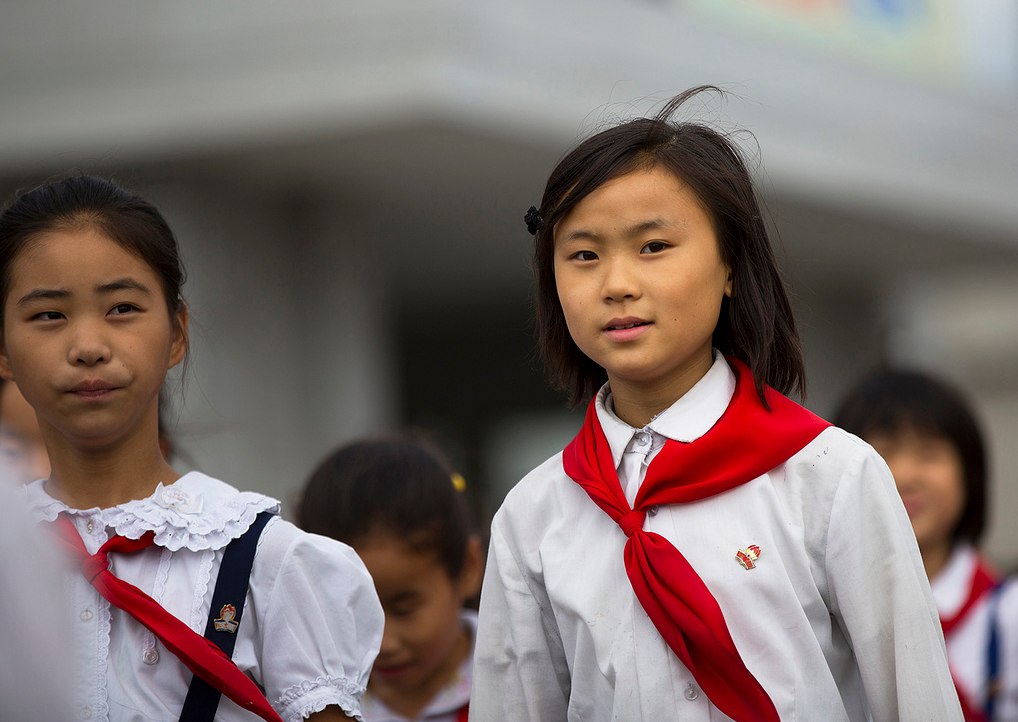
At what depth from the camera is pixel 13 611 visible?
1835mm

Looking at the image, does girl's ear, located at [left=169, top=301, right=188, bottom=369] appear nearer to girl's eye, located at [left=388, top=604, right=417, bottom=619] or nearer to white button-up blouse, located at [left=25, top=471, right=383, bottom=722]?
white button-up blouse, located at [left=25, top=471, right=383, bottom=722]

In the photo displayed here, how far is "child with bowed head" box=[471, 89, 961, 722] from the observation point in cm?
246

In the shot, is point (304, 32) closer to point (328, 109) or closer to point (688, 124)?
point (328, 109)

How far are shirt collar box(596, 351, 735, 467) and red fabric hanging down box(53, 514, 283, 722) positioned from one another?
75 centimetres

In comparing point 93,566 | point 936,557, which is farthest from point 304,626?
point 936,557

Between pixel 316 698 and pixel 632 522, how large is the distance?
2.03 ft

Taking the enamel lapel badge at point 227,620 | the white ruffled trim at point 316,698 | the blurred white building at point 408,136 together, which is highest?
the blurred white building at point 408,136

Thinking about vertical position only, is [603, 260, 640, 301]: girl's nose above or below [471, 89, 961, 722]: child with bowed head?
above

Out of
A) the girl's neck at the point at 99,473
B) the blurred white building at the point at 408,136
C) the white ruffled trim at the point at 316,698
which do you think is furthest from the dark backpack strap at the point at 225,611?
the blurred white building at the point at 408,136

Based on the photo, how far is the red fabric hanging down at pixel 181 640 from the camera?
8.15 feet

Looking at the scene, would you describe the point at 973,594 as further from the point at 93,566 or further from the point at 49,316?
the point at 49,316

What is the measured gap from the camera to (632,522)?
2.56 m

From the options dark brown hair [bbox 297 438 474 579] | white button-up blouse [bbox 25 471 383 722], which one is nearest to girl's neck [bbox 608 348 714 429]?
white button-up blouse [bbox 25 471 383 722]

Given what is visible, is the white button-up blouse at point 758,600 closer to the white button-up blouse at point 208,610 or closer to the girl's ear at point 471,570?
the white button-up blouse at point 208,610
